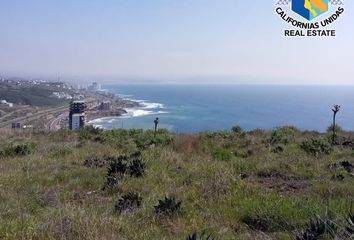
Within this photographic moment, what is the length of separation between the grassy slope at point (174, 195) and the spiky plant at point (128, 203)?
10cm

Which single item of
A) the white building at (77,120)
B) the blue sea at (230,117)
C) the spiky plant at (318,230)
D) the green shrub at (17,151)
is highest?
the spiky plant at (318,230)

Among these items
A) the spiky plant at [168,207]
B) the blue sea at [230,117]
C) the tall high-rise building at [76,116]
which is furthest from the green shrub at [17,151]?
the tall high-rise building at [76,116]

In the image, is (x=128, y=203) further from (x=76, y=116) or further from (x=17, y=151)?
(x=76, y=116)

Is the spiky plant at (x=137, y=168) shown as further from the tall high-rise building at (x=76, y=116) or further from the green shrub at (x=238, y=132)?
the tall high-rise building at (x=76, y=116)

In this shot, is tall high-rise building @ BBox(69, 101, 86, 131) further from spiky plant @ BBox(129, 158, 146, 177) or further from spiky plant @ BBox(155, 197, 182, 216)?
spiky plant @ BBox(155, 197, 182, 216)

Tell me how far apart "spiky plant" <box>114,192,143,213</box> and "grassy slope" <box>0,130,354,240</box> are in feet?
0.32

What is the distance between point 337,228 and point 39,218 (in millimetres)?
2729

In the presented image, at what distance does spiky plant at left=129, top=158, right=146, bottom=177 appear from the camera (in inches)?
256

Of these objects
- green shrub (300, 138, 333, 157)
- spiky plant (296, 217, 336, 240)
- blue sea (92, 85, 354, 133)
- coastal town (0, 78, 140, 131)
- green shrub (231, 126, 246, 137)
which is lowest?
blue sea (92, 85, 354, 133)

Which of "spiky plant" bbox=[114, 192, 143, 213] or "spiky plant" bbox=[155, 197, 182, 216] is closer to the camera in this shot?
"spiky plant" bbox=[155, 197, 182, 216]

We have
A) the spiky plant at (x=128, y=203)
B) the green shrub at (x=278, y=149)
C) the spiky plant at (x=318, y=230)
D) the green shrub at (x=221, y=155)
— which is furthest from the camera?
the green shrub at (x=278, y=149)

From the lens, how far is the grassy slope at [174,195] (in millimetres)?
3723

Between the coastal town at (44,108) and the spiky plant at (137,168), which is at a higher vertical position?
the spiky plant at (137,168)

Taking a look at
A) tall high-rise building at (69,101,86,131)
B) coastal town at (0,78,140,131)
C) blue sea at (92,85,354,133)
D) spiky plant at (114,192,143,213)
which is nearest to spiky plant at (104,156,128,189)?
spiky plant at (114,192,143,213)
